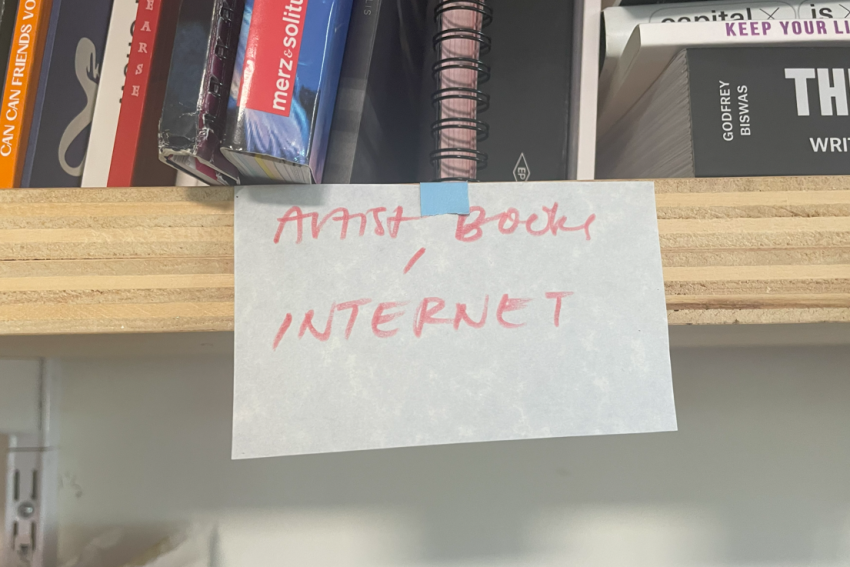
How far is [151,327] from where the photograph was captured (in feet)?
1.11

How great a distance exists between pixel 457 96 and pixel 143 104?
0.76 ft

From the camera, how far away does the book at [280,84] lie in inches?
12.1

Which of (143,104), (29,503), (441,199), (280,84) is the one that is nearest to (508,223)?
(441,199)

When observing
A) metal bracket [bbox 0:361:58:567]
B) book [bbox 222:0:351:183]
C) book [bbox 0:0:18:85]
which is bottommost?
metal bracket [bbox 0:361:58:567]

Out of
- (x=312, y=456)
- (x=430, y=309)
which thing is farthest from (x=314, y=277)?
(x=312, y=456)

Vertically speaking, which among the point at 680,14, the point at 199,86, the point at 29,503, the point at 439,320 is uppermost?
the point at 680,14

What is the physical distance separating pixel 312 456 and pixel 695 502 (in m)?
0.41

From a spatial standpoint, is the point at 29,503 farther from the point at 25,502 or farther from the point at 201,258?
the point at 201,258

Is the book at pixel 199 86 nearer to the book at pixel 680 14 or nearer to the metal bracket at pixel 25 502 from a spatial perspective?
the book at pixel 680 14

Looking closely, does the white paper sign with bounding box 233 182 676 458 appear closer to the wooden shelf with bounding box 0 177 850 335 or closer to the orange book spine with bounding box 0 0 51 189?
the wooden shelf with bounding box 0 177 850 335

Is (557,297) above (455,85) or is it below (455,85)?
below

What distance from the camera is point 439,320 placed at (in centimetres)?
35

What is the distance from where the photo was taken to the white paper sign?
1.14 ft

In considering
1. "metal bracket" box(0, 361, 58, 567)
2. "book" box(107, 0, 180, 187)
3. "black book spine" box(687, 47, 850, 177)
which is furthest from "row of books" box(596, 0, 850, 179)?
"metal bracket" box(0, 361, 58, 567)
